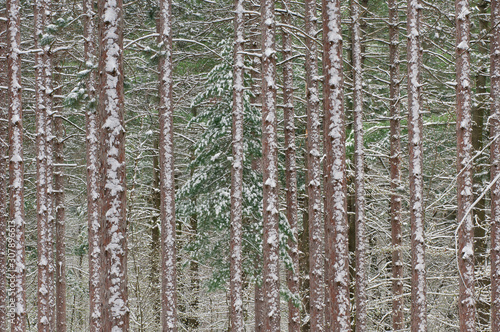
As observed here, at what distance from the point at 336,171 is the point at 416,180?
2888 mm

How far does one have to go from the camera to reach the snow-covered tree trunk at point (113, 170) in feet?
24.6

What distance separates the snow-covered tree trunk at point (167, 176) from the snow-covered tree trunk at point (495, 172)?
7.45 meters

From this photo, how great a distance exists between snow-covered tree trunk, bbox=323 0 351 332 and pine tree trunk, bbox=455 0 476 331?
98.1 inches

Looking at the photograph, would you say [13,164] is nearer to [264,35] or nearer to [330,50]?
[264,35]

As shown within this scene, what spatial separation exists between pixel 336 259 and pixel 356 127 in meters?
5.71

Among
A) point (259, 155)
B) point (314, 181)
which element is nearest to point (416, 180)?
point (314, 181)

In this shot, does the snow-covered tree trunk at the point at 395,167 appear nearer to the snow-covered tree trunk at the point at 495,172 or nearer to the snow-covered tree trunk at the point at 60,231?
the snow-covered tree trunk at the point at 495,172

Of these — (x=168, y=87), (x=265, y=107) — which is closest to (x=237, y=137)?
(x=265, y=107)

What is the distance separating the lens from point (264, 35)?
37.2 feet

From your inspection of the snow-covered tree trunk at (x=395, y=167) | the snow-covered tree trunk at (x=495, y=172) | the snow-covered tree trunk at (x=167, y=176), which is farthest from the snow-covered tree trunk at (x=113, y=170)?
the snow-covered tree trunk at (x=395, y=167)

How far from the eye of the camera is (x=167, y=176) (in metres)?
12.7

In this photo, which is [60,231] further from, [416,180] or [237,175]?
[416,180]

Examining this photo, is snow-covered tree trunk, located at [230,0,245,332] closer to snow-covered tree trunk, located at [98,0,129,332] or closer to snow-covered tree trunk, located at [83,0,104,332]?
snow-covered tree trunk, located at [83,0,104,332]

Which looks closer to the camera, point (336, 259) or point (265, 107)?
point (336, 259)
